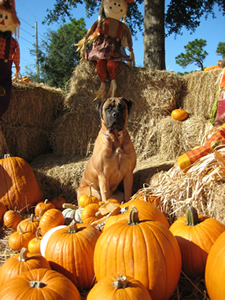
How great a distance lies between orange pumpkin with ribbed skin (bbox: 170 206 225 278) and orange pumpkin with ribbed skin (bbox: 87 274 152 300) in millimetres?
584

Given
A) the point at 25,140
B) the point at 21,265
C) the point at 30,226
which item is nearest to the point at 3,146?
the point at 25,140

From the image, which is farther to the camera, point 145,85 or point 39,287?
point 145,85

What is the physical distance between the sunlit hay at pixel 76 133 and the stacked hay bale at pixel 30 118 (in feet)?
1.10

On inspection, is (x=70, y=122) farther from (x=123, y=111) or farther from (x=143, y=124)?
(x=123, y=111)

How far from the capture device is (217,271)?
4.19 feet

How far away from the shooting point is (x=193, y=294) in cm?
152

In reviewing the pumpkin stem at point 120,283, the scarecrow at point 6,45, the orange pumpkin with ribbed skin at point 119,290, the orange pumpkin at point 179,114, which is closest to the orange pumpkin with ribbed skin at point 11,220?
the scarecrow at point 6,45

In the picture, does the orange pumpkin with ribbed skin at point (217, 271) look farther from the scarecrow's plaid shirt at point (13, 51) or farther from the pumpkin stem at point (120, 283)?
the scarecrow's plaid shirt at point (13, 51)

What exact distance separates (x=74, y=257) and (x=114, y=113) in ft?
6.92

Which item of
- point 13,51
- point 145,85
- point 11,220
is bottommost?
point 11,220

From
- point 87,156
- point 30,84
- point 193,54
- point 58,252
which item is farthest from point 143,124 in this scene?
point 193,54

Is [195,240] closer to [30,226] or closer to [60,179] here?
[30,226]

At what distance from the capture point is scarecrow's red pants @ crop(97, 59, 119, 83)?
4586 mm

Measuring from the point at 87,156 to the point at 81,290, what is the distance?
3607mm
